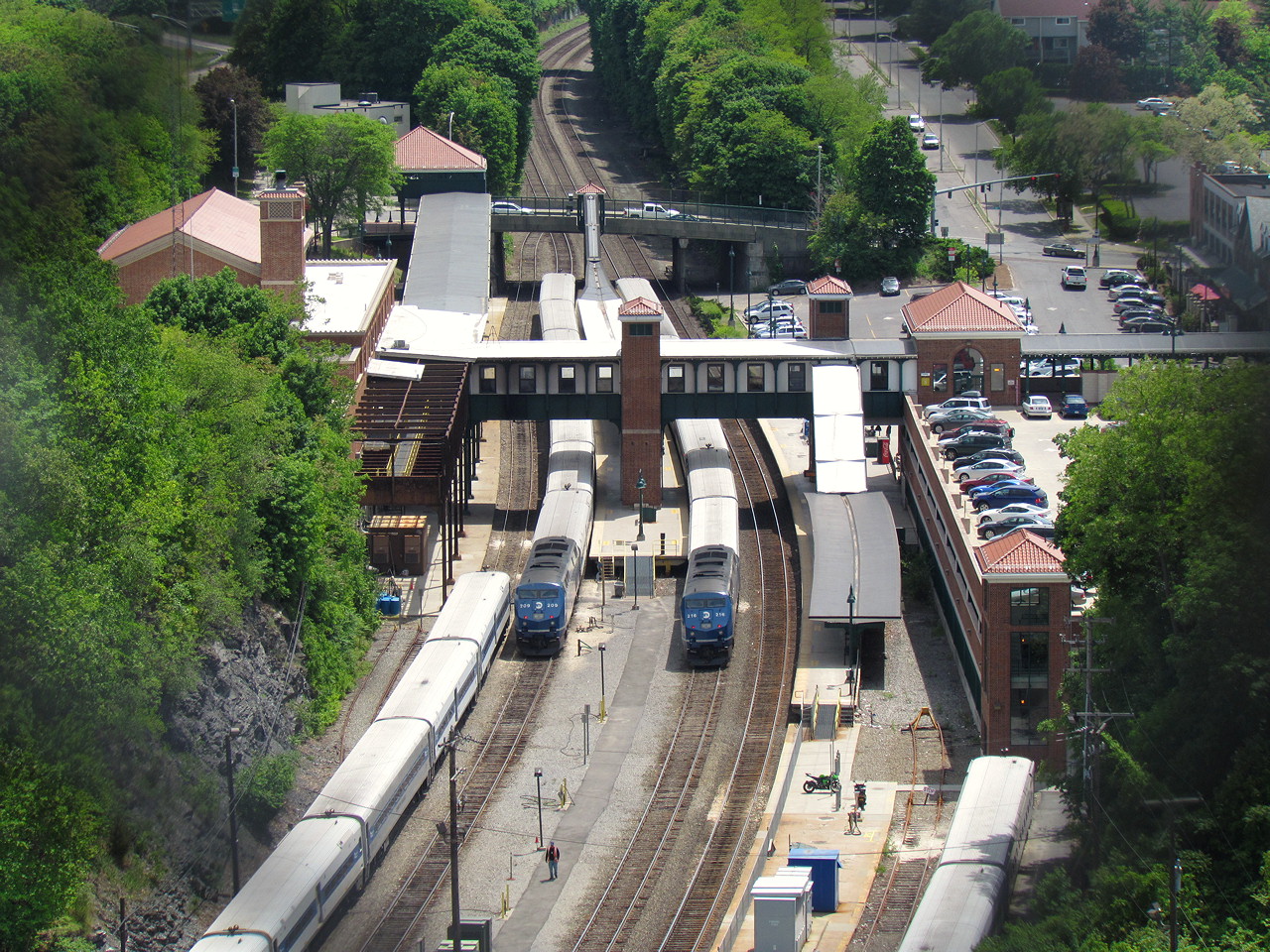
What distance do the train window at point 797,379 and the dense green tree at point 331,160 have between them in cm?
3836

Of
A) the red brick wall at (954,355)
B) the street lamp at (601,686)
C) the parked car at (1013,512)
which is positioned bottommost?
the street lamp at (601,686)

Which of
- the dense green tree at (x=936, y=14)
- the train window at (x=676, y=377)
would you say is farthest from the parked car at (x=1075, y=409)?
the dense green tree at (x=936, y=14)

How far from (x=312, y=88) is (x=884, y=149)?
37346 millimetres

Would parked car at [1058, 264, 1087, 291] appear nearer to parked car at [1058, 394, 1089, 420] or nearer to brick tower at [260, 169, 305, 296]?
parked car at [1058, 394, 1089, 420]

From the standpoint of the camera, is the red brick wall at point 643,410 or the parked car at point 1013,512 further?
the red brick wall at point 643,410

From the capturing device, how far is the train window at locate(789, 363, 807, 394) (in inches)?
3046

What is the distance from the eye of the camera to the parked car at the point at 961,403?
75312 mm

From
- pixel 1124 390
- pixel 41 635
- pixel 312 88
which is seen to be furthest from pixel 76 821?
pixel 312 88

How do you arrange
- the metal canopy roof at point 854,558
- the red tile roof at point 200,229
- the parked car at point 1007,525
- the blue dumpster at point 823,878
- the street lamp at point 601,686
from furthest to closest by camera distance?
the red tile roof at point 200,229 → the metal canopy roof at point 854,558 → the parked car at point 1007,525 → the street lamp at point 601,686 → the blue dumpster at point 823,878

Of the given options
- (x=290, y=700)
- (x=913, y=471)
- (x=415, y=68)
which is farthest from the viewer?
(x=415, y=68)

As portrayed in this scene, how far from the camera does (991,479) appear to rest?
69.3 m

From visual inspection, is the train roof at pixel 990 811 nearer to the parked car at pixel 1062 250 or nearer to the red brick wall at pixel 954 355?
the red brick wall at pixel 954 355

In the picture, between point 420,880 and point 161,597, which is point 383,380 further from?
point 420,880

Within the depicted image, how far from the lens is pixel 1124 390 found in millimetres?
52688
